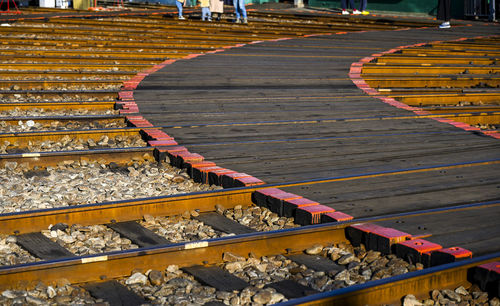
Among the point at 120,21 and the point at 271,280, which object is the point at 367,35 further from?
the point at 271,280

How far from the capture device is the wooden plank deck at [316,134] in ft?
19.7

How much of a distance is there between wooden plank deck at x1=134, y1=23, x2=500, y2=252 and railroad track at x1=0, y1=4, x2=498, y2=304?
0.78ft

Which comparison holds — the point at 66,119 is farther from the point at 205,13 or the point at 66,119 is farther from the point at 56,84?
the point at 205,13

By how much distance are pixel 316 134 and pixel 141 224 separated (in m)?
3.48

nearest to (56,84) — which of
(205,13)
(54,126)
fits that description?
(54,126)

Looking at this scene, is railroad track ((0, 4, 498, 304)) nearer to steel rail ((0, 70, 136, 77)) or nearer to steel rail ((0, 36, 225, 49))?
steel rail ((0, 70, 136, 77))

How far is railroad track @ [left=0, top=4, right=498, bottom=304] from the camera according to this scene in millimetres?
4207

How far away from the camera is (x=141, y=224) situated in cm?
537

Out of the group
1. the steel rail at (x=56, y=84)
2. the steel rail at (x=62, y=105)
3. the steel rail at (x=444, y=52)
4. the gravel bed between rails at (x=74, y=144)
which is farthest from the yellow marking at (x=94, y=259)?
the steel rail at (x=444, y=52)

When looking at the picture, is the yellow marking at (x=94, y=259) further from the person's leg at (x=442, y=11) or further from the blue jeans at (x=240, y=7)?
the person's leg at (x=442, y=11)

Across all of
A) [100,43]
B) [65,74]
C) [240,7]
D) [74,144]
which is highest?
[240,7]

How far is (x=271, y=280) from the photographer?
441cm

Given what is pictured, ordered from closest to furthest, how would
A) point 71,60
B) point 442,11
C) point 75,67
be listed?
1. point 75,67
2. point 71,60
3. point 442,11

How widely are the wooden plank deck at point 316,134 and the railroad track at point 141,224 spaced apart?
24cm
